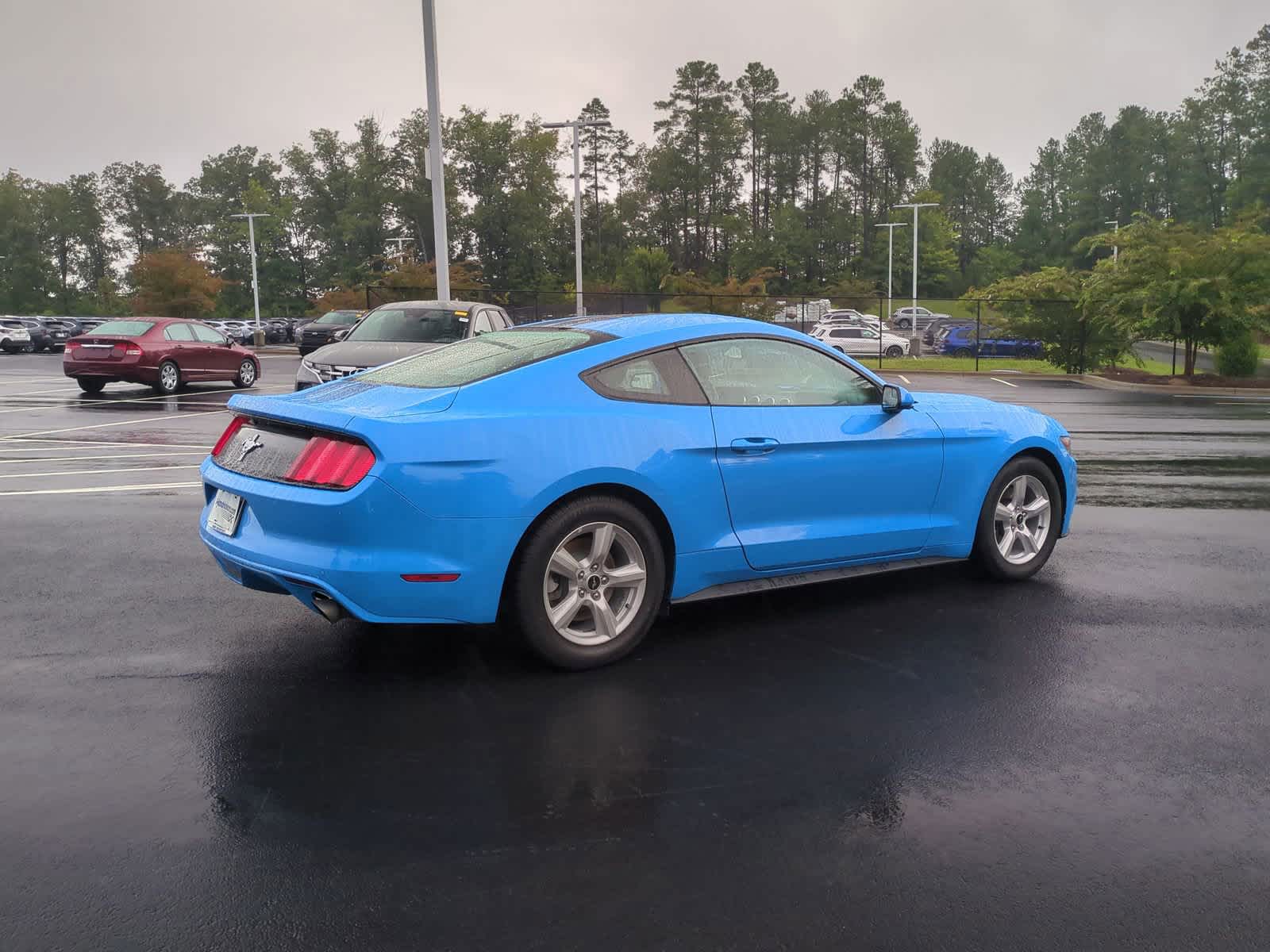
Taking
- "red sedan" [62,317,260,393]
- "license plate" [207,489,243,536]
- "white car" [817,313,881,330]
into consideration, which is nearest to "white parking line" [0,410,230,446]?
"red sedan" [62,317,260,393]

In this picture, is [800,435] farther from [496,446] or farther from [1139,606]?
[1139,606]

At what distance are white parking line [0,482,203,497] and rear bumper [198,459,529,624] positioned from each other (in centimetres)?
579

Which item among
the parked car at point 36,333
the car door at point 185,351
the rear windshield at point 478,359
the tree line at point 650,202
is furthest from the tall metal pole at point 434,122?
the tree line at point 650,202

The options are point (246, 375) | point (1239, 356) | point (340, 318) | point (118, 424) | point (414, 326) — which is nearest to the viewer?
point (414, 326)

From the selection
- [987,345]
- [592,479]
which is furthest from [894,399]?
[987,345]

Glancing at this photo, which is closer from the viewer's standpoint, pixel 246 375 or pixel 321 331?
pixel 246 375

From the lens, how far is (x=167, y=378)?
21.4 meters

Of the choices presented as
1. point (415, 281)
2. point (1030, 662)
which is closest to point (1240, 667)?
point (1030, 662)

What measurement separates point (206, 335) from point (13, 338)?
33350 millimetres

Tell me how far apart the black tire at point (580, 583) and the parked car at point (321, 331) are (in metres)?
35.8

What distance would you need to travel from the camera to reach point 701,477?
509 centimetres

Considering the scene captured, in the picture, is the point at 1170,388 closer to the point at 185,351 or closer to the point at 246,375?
the point at 246,375

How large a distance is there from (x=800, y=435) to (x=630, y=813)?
244 centimetres

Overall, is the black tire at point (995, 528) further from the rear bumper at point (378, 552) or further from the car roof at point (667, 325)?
the rear bumper at point (378, 552)
